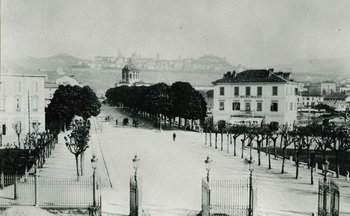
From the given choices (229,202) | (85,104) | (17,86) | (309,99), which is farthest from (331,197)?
(309,99)

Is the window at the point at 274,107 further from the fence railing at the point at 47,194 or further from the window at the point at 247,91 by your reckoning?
the fence railing at the point at 47,194

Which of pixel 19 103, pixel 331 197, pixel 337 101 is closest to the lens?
pixel 331 197

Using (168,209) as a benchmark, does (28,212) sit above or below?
above

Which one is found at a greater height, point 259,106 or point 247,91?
point 247,91

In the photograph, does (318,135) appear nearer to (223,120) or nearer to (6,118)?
(223,120)

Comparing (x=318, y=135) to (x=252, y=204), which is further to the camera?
(x=318, y=135)

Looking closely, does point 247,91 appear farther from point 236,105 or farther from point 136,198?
point 136,198

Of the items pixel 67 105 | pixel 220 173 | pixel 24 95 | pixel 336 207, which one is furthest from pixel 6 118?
pixel 336 207
